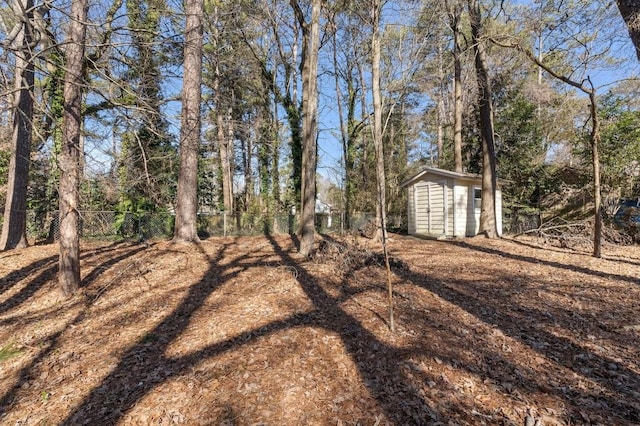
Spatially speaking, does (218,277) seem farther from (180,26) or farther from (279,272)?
(180,26)

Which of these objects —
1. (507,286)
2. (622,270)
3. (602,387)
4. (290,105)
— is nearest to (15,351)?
(602,387)

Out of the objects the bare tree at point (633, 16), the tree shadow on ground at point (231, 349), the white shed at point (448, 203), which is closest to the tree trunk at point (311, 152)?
the tree shadow on ground at point (231, 349)

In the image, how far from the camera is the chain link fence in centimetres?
1001

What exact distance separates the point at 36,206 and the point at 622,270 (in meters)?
16.7

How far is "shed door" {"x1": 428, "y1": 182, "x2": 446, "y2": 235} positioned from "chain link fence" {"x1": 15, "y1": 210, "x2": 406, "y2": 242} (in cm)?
356

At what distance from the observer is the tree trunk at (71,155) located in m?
4.61

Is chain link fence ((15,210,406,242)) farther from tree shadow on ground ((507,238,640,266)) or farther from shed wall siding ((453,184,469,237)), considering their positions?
tree shadow on ground ((507,238,640,266))

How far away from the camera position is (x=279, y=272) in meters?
6.14

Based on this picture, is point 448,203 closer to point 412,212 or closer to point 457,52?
point 412,212

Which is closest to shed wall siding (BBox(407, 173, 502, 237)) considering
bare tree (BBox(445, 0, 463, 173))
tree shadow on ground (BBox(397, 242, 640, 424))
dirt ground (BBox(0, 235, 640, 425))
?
bare tree (BBox(445, 0, 463, 173))

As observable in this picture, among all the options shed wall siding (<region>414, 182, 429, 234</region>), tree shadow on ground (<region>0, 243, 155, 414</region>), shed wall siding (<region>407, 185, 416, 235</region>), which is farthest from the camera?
shed wall siding (<region>407, 185, 416, 235</region>)

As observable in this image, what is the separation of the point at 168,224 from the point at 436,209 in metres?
9.93

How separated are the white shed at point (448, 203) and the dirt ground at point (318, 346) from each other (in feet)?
19.2

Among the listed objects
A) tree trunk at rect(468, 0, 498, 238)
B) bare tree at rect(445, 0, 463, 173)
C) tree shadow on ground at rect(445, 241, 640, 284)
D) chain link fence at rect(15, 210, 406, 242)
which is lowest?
tree shadow on ground at rect(445, 241, 640, 284)
